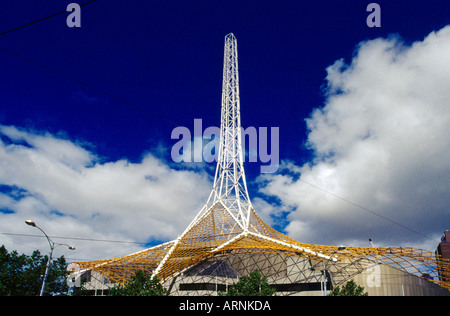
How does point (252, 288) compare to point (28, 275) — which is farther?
point (28, 275)

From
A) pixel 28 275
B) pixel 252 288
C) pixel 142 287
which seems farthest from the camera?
pixel 28 275

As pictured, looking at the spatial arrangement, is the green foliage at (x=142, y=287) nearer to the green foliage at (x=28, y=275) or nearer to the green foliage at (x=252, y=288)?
the green foliage at (x=252, y=288)

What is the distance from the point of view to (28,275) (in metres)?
45.8

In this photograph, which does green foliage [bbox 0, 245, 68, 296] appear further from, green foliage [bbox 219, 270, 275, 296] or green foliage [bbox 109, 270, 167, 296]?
green foliage [bbox 219, 270, 275, 296]

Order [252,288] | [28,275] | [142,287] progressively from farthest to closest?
[28,275], [142,287], [252,288]

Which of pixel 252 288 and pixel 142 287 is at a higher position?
pixel 252 288

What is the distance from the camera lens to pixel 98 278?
188ft

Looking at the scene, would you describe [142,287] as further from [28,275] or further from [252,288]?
[28,275]

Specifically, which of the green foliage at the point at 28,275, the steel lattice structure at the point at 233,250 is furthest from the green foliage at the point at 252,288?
the green foliage at the point at 28,275

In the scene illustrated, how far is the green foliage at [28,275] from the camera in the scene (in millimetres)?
45031

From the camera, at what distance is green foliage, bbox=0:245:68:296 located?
45.0 metres

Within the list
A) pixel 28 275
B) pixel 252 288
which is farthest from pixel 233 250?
pixel 28 275
